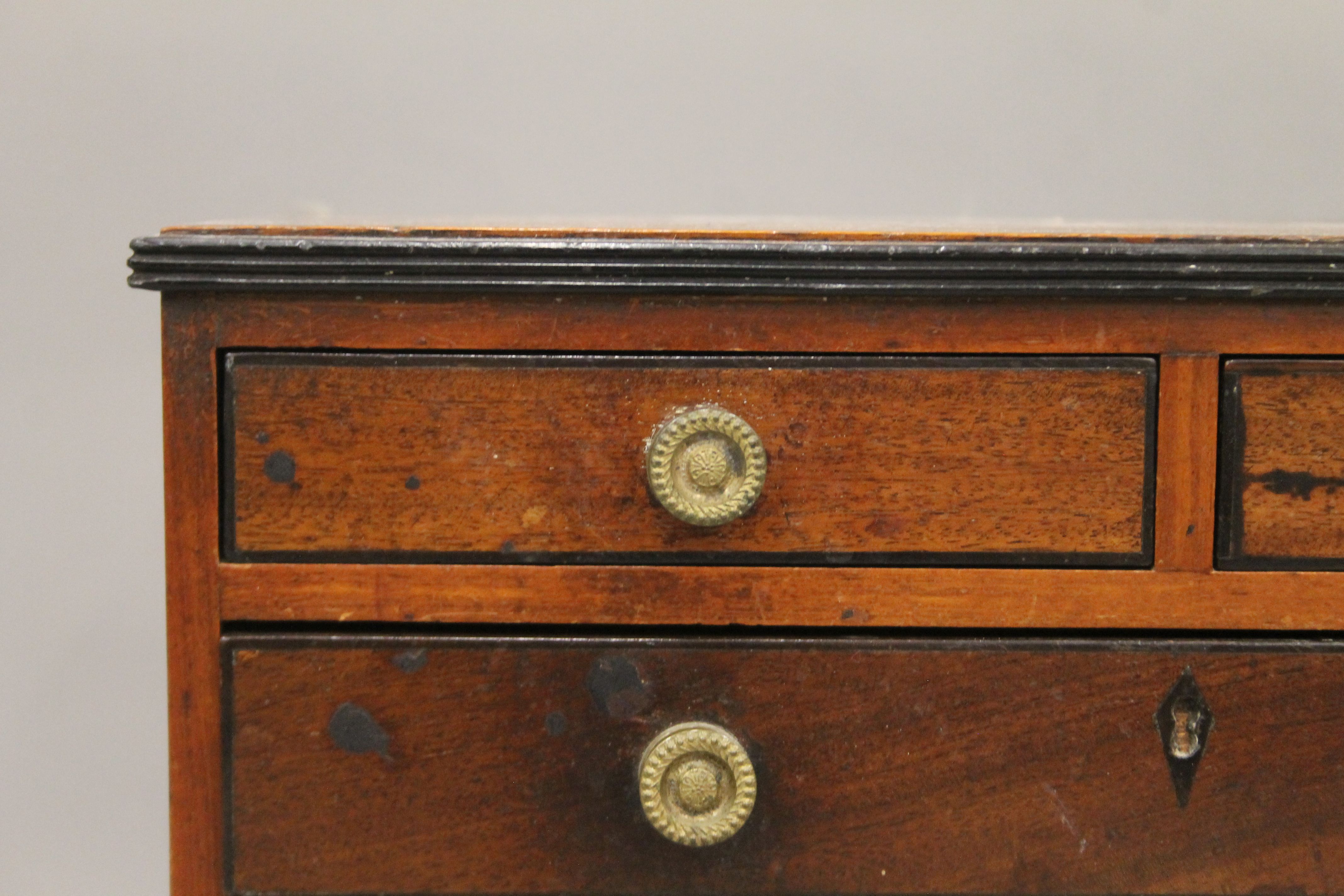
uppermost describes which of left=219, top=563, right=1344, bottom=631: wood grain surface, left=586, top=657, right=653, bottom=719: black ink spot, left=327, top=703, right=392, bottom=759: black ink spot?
left=219, top=563, right=1344, bottom=631: wood grain surface

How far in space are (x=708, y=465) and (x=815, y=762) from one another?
0.85 feet

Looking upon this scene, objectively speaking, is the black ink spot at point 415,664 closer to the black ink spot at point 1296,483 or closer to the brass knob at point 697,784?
the brass knob at point 697,784

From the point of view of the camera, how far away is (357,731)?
3.40 ft

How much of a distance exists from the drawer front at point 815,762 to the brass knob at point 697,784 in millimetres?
14

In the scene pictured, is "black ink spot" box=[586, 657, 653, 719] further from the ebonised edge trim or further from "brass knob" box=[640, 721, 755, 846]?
the ebonised edge trim

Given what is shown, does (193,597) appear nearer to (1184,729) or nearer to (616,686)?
(616,686)

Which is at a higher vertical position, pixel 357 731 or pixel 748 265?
pixel 748 265

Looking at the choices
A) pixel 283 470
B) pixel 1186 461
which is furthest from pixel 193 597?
pixel 1186 461

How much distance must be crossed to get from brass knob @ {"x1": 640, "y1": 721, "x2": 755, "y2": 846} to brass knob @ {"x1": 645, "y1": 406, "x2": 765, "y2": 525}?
174mm

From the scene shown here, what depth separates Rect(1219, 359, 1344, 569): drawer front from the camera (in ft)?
3.34

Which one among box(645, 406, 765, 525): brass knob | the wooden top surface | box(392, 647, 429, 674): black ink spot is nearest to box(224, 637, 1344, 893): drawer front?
box(392, 647, 429, 674): black ink spot

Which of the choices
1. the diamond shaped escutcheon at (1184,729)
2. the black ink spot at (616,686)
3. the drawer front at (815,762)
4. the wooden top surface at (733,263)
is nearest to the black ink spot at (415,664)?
the drawer front at (815,762)

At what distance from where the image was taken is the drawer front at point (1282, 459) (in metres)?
1.02

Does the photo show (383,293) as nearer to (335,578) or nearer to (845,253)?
(335,578)
